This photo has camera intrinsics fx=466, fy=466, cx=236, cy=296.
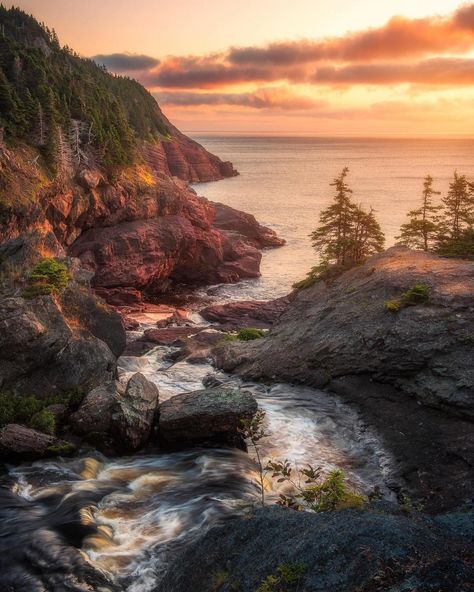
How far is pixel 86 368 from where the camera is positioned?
2016 cm

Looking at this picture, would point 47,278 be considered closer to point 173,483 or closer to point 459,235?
point 173,483

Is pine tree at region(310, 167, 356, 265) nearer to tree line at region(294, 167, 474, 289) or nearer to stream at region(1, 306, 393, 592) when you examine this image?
tree line at region(294, 167, 474, 289)

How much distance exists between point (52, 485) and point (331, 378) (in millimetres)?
12167

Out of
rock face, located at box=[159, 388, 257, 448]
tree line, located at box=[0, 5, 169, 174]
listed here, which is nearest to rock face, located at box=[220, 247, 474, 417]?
rock face, located at box=[159, 388, 257, 448]

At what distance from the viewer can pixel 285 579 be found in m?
7.27

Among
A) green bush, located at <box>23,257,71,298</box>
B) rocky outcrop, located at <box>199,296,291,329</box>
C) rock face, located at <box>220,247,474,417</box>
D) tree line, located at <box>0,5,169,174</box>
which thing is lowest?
rocky outcrop, located at <box>199,296,291,329</box>

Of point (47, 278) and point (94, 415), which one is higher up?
point (47, 278)

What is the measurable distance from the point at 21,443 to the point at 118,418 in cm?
319

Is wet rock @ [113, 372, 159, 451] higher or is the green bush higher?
the green bush

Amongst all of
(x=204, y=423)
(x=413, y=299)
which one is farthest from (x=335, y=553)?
(x=413, y=299)

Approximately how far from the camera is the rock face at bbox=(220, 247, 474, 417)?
1734 cm

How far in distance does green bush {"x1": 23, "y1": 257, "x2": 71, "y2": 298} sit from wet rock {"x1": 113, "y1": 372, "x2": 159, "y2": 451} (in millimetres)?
6394

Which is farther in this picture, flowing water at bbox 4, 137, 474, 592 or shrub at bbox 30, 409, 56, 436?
shrub at bbox 30, 409, 56, 436

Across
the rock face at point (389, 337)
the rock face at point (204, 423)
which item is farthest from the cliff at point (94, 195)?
the rock face at point (204, 423)
